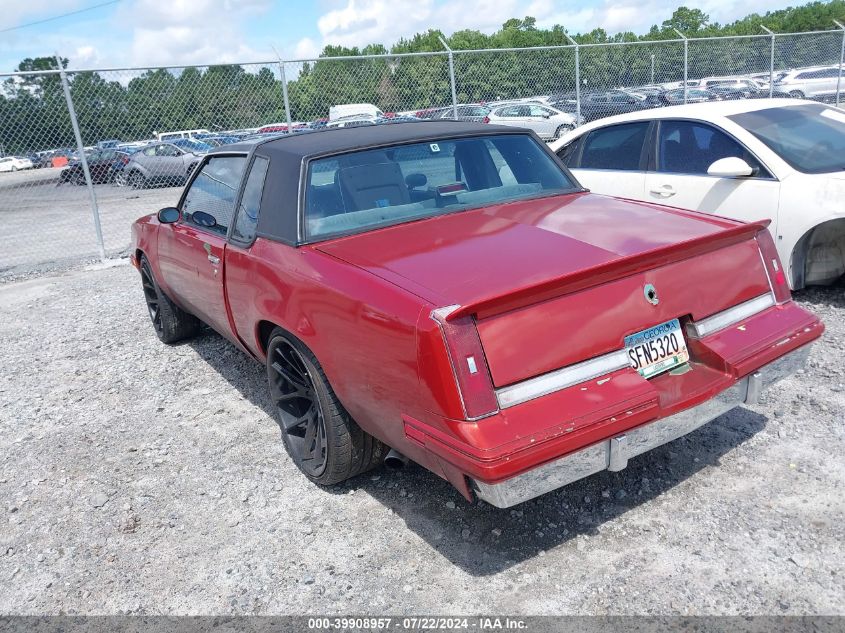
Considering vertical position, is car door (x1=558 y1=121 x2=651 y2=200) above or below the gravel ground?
above

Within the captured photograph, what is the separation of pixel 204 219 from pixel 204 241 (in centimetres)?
24

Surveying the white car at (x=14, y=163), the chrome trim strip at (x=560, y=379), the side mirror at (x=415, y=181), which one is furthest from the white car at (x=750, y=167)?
the white car at (x=14, y=163)

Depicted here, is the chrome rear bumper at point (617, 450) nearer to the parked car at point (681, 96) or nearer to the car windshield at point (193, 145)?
the car windshield at point (193, 145)

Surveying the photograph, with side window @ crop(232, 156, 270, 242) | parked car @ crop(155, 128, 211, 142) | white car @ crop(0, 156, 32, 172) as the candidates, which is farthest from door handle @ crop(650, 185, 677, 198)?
white car @ crop(0, 156, 32, 172)

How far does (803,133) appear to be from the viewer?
5.56 m

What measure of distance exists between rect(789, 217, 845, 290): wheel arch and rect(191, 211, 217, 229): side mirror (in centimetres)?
392

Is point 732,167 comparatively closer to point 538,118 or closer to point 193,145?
point 538,118

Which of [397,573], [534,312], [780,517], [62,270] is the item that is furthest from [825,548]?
[62,270]

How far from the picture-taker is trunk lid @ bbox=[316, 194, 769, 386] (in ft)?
8.18

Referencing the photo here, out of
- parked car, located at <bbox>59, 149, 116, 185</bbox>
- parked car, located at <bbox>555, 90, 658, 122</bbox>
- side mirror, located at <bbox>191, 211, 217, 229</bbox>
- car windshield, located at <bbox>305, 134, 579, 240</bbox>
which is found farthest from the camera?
parked car, located at <bbox>555, 90, 658, 122</bbox>

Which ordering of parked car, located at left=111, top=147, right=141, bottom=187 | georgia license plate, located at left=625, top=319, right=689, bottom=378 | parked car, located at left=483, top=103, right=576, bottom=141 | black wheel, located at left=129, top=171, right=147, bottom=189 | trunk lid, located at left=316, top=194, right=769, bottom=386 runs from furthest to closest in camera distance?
1. black wheel, located at left=129, top=171, right=147, bottom=189
2. parked car, located at left=483, top=103, right=576, bottom=141
3. parked car, located at left=111, top=147, right=141, bottom=187
4. georgia license plate, located at left=625, top=319, right=689, bottom=378
5. trunk lid, located at left=316, top=194, right=769, bottom=386

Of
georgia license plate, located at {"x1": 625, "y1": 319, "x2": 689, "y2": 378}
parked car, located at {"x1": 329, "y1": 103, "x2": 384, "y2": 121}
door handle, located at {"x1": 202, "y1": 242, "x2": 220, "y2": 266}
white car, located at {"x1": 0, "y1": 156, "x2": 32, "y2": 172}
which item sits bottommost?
georgia license plate, located at {"x1": 625, "y1": 319, "x2": 689, "y2": 378}

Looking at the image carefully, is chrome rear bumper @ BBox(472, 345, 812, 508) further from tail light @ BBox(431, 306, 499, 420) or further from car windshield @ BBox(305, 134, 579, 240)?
car windshield @ BBox(305, 134, 579, 240)

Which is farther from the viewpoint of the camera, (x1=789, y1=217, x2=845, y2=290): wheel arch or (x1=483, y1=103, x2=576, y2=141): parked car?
(x1=483, y1=103, x2=576, y2=141): parked car
